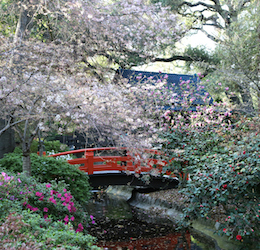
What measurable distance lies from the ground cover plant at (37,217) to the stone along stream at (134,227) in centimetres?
178

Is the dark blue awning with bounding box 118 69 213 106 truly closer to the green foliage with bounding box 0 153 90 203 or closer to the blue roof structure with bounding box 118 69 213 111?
the blue roof structure with bounding box 118 69 213 111

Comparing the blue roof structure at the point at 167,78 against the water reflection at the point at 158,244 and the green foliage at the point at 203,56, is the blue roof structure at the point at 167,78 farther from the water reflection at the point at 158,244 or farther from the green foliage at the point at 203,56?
the water reflection at the point at 158,244

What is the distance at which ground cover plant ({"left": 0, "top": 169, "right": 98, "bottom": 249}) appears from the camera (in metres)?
2.70

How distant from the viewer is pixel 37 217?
330cm

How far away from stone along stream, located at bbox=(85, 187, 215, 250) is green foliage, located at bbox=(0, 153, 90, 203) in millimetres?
1272

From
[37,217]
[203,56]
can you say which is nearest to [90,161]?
[37,217]

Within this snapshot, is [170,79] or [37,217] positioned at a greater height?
[170,79]

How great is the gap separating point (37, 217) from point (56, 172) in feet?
9.72

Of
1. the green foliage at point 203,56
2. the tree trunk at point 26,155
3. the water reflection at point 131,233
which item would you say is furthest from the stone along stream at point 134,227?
the green foliage at point 203,56

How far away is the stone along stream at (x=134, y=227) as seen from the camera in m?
6.53

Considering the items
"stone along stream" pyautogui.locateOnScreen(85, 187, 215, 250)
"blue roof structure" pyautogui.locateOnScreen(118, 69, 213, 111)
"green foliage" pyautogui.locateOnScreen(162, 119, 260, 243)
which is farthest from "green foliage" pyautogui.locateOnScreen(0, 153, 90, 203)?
"blue roof structure" pyautogui.locateOnScreen(118, 69, 213, 111)

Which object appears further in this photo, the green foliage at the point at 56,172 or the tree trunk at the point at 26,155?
the green foliage at the point at 56,172

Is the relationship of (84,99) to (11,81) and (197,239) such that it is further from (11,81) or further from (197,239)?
(197,239)

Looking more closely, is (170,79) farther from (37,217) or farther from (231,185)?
(37,217)
